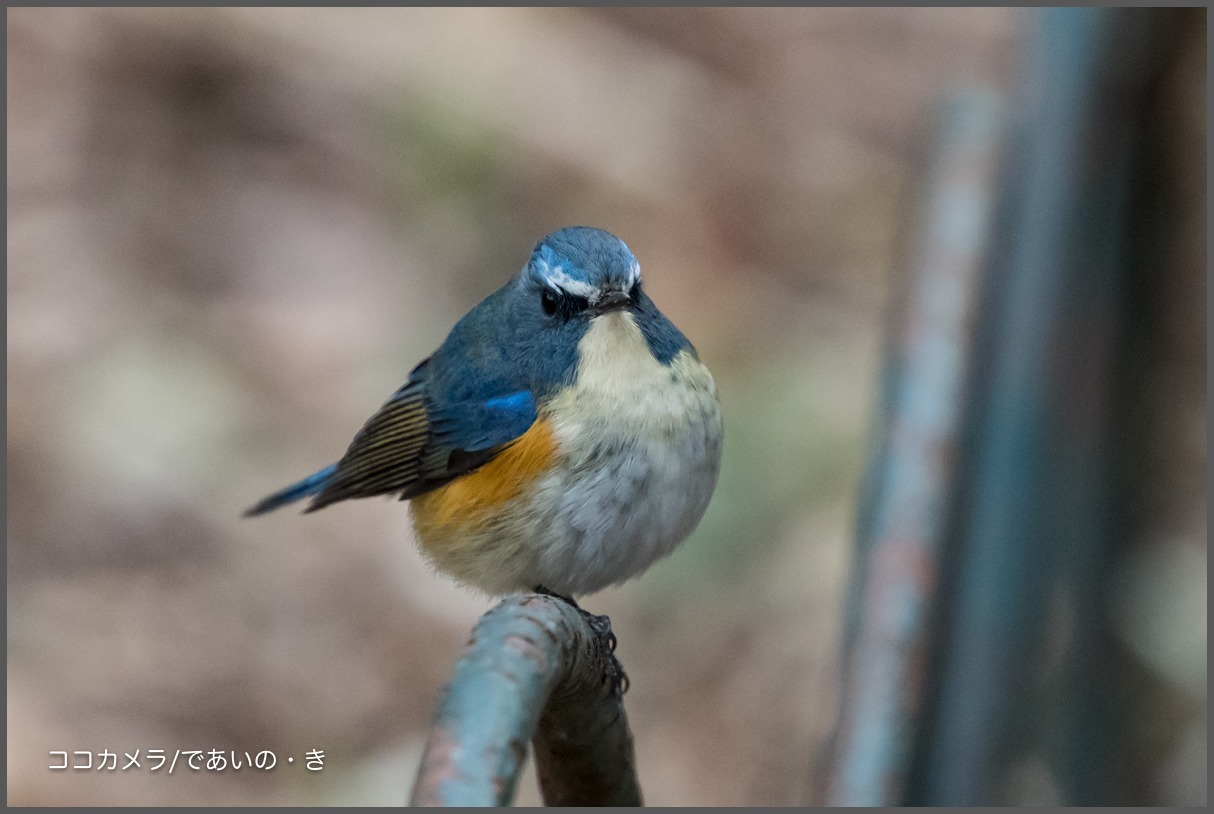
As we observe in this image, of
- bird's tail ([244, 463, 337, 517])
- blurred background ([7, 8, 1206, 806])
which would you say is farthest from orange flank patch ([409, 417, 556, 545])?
blurred background ([7, 8, 1206, 806])

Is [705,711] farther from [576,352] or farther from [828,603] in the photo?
[576,352]

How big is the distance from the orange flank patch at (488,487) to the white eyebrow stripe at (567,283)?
0.26 m

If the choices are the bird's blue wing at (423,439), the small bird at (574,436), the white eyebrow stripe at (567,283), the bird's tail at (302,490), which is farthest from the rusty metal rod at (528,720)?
the bird's tail at (302,490)

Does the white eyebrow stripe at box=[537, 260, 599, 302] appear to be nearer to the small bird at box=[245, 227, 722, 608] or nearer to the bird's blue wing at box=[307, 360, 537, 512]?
the small bird at box=[245, 227, 722, 608]

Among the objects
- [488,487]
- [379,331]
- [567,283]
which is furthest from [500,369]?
[379,331]

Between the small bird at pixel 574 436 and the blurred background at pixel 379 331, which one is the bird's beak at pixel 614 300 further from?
the blurred background at pixel 379 331

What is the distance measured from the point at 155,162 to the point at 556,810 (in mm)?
4484

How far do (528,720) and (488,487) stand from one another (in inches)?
62.1

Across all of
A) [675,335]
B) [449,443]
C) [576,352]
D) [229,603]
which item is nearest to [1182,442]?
[675,335]

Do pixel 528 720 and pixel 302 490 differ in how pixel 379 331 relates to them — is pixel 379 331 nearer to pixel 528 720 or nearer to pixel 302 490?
pixel 302 490

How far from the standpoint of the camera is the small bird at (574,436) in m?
2.48

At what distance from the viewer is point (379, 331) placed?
17.3 ft

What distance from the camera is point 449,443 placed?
9.29 feet

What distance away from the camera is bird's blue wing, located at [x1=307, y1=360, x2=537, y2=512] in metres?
2.68
